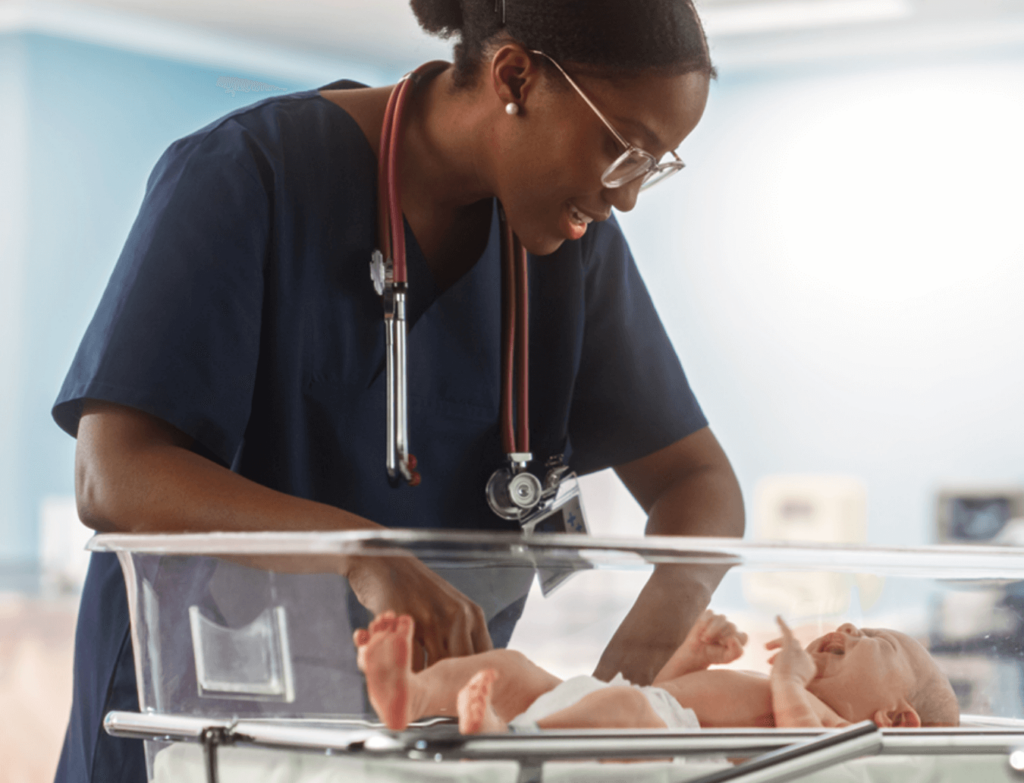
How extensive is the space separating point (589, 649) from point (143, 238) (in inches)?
17.3

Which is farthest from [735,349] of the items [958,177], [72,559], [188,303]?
[188,303]

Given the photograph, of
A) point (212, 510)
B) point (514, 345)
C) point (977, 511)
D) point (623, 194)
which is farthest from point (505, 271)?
point (977, 511)

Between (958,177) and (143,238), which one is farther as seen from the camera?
(958,177)

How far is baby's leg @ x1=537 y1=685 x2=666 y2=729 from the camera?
0.50 m

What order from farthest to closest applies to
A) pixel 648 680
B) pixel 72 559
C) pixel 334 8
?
pixel 334 8
pixel 72 559
pixel 648 680

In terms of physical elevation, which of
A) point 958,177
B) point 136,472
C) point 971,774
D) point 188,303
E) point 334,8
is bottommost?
point 971,774

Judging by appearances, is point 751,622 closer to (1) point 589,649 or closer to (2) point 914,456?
(1) point 589,649

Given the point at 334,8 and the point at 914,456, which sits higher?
the point at 334,8

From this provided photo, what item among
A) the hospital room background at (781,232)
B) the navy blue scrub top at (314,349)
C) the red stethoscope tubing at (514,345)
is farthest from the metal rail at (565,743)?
the hospital room background at (781,232)

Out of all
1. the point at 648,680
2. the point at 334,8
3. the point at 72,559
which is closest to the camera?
the point at 648,680

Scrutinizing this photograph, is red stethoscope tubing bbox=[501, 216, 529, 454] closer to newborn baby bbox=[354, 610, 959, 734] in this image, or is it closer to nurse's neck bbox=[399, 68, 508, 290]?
nurse's neck bbox=[399, 68, 508, 290]

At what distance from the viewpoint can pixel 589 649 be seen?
1.84 ft

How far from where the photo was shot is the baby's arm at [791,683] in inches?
22.4

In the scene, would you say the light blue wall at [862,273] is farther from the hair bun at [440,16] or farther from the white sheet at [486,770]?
the white sheet at [486,770]
